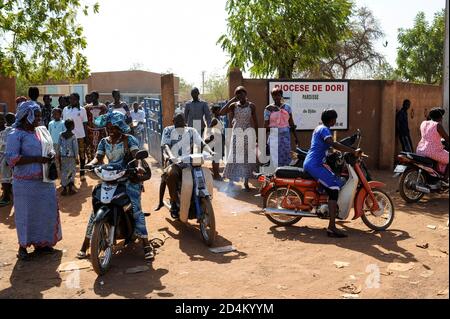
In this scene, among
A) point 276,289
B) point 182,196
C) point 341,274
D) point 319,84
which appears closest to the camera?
point 276,289

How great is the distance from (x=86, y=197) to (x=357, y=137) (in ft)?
16.7

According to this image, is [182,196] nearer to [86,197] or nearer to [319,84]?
[86,197]

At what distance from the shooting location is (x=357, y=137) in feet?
21.0

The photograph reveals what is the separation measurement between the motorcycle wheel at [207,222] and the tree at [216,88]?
56.8 m

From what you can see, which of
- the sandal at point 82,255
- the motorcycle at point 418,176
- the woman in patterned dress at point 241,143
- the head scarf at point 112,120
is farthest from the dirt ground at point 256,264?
the woman in patterned dress at point 241,143

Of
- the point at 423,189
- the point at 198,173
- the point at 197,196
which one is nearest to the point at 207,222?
the point at 197,196

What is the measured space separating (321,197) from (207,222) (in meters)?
1.63

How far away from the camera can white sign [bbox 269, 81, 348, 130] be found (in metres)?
10.7

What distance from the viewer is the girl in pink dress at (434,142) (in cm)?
793

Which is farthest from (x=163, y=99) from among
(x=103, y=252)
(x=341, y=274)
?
(x=341, y=274)

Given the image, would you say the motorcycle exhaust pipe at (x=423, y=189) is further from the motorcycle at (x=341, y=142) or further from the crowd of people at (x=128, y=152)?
the motorcycle at (x=341, y=142)

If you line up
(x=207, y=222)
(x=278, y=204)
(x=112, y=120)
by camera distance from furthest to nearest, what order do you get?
(x=278, y=204), (x=207, y=222), (x=112, y=120)

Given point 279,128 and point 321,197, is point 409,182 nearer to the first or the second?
point 279,128

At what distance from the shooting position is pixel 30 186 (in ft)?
17.8
